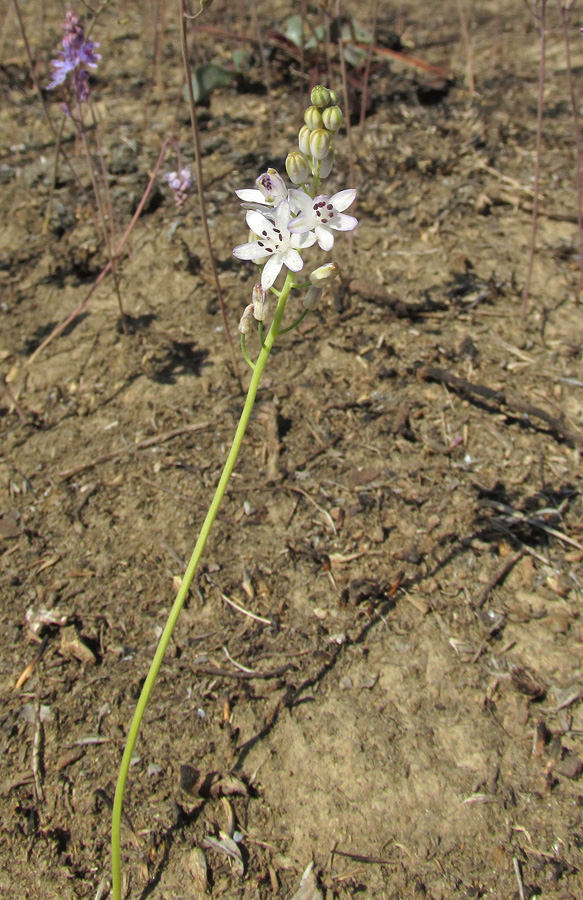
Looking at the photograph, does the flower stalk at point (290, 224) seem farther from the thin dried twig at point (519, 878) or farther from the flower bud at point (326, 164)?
the thin dried twig at point (519, 878)

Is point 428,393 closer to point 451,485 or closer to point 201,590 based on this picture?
point 451,485

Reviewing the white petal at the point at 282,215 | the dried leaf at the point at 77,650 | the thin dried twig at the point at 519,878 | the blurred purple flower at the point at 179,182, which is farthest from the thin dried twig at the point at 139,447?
the thin dried twig at the point at 519,878

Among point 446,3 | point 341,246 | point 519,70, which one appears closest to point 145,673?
point 341,246

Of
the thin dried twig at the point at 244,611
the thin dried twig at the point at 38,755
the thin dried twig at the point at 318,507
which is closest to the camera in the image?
the thin dried twig at the point at 38,755

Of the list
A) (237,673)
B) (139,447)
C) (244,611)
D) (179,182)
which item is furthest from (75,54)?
(237,673)

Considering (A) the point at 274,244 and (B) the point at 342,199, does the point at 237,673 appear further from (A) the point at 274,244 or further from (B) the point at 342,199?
(B) the point at 342,199

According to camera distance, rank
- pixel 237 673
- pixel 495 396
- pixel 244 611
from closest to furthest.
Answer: pixel 237 673, pixel 244 611, pixel 495 396
